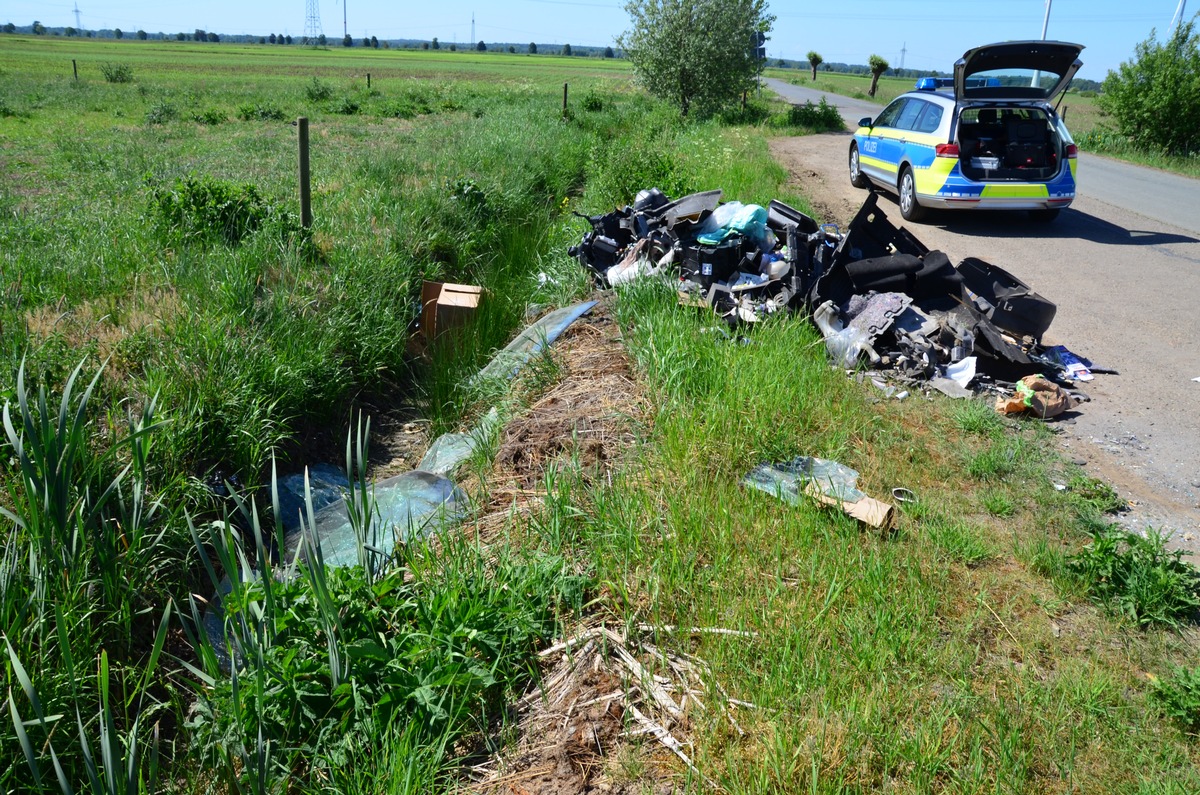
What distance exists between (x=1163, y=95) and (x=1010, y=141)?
14.2 metres

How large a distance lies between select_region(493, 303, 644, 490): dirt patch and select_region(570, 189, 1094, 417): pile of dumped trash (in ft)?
4.22

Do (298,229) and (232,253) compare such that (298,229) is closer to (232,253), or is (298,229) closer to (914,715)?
(232,253)

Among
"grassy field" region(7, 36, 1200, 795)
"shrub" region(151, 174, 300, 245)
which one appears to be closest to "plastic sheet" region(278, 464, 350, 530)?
"grassy field" region(7, 36, 1200, 795)

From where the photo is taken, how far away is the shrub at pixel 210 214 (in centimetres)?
762

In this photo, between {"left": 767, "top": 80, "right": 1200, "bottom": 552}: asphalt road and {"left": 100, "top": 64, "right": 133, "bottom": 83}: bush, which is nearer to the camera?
{"left": 767, "top": 80, "right": 1200, "bottom": 552}: asphalt road

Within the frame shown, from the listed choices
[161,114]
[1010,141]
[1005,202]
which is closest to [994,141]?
[1010,141]

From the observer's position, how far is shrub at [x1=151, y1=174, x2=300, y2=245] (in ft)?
25.0

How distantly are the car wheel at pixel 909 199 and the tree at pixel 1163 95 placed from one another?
1489cm

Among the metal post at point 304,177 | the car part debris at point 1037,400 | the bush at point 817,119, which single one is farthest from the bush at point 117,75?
the car part debris at point 1037,400

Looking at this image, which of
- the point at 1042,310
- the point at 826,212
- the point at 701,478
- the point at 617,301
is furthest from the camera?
the point at 826,212

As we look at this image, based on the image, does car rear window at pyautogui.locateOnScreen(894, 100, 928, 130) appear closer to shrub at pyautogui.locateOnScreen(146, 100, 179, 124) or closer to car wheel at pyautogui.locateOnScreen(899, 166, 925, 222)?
car wheel at pyautogui.locateOnScreen(899, 166, 925, 222)

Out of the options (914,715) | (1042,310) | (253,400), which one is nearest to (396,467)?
(253,400)

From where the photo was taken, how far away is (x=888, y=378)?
620 centimetres

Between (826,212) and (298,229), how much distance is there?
7.55 meters
